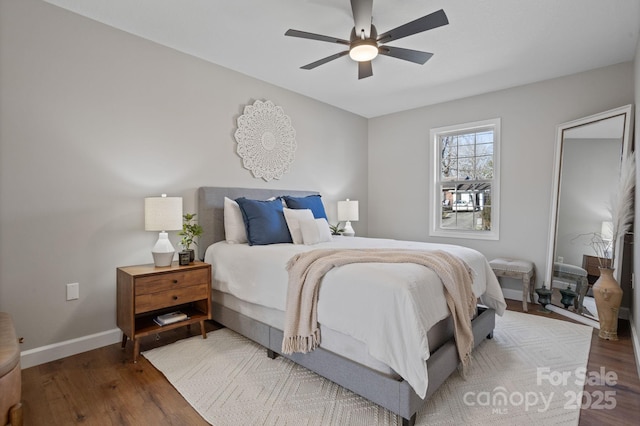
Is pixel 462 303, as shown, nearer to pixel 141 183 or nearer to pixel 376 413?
pixel 376 413

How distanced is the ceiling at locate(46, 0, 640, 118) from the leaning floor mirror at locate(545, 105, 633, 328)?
723mm

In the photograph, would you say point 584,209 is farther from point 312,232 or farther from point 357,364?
point 357,364

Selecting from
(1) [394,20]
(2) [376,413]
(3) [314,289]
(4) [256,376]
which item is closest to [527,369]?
(2) [376,413]

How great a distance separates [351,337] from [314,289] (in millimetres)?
352

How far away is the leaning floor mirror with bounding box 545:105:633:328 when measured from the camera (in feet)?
10.3

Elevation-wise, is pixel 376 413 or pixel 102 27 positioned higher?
pixel 102 27

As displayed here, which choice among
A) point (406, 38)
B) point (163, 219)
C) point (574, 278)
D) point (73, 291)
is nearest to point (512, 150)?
point (574, 278)

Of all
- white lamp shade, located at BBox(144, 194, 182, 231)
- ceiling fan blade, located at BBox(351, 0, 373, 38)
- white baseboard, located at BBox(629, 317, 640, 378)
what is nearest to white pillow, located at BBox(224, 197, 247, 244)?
white lamp shade, located at BBox(144, 194, 182, 231)

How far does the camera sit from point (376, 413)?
1779 mm

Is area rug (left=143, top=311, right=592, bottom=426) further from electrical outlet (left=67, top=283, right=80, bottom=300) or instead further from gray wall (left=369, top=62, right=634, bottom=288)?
gray wall (left=369, top=62, right=634, bottom=288)

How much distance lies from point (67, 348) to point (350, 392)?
2.19 metres

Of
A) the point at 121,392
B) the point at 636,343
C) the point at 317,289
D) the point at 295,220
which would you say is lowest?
the point at 121,392

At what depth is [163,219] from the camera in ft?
8.41

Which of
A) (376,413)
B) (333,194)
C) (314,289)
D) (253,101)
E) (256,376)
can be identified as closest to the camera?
(376,413)
